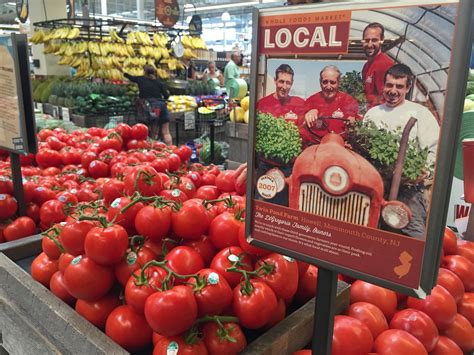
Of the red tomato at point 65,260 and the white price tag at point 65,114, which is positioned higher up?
the red tomato at point 65,260

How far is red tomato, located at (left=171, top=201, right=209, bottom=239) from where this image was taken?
4.24ft

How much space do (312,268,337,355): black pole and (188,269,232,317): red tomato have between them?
0.24 metres

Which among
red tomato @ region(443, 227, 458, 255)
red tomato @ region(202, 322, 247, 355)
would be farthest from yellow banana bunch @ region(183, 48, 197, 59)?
red tomato @ region(202, 322, 247, 355)

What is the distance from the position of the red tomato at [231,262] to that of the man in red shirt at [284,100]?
497mm

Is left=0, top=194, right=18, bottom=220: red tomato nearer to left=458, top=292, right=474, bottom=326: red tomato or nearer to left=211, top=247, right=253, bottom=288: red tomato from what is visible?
left=211, top=247, right=253, bottom=288: red tomato

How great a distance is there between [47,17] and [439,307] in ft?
30.3

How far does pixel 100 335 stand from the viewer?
1181 millimetres

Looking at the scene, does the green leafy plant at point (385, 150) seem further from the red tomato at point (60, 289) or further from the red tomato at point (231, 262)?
the red tomato at point (60, 289)

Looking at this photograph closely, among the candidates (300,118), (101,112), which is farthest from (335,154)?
(101,112)

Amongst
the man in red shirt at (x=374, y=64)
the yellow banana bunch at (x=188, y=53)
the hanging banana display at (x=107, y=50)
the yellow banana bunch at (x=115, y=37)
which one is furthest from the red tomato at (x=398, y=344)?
the yellow banana bunch at (x=188, y=53)

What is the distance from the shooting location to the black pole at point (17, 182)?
200cm

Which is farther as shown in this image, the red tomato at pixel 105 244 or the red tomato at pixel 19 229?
the red tomato at pixel 19 229

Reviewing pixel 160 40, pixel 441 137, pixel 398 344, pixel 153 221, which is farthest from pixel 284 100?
pixel 160 40

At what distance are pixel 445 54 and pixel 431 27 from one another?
0.05 metres
